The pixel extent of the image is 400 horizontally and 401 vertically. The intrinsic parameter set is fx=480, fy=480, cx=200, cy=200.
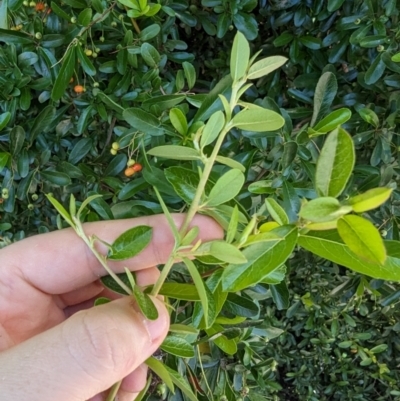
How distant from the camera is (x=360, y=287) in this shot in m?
1.20

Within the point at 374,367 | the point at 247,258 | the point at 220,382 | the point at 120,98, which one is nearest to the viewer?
the point at 247,258

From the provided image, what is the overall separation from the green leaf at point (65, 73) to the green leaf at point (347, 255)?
2.26 ft

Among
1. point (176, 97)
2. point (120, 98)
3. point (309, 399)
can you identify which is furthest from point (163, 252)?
point (309, 399)

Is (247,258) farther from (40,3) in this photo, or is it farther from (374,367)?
(374,367)

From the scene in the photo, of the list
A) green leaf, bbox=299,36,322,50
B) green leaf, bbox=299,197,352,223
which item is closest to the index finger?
green leaf, bbox=299,197,352,223

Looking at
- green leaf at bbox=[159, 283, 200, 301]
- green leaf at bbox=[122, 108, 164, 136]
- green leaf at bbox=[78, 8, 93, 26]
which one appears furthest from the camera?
green leaf at bbox=[78, 8, 93, 26]

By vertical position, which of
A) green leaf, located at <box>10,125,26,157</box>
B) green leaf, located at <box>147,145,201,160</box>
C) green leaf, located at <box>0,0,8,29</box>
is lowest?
green leaf, located at <box>10,125,26,157</box>

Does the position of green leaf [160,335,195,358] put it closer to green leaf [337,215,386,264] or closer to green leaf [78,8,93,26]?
green leaf [337,215,386,264]

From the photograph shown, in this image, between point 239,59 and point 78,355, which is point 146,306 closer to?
point 78,355

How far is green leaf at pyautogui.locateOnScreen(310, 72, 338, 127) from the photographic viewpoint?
2.85 feet

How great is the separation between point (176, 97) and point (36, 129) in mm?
395

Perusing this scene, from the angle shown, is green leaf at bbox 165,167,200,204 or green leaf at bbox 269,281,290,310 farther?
green leaf at bbox 269,281,290,310

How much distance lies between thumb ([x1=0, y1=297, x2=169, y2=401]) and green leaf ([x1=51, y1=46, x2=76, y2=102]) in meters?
0.53

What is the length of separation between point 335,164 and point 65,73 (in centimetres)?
72
